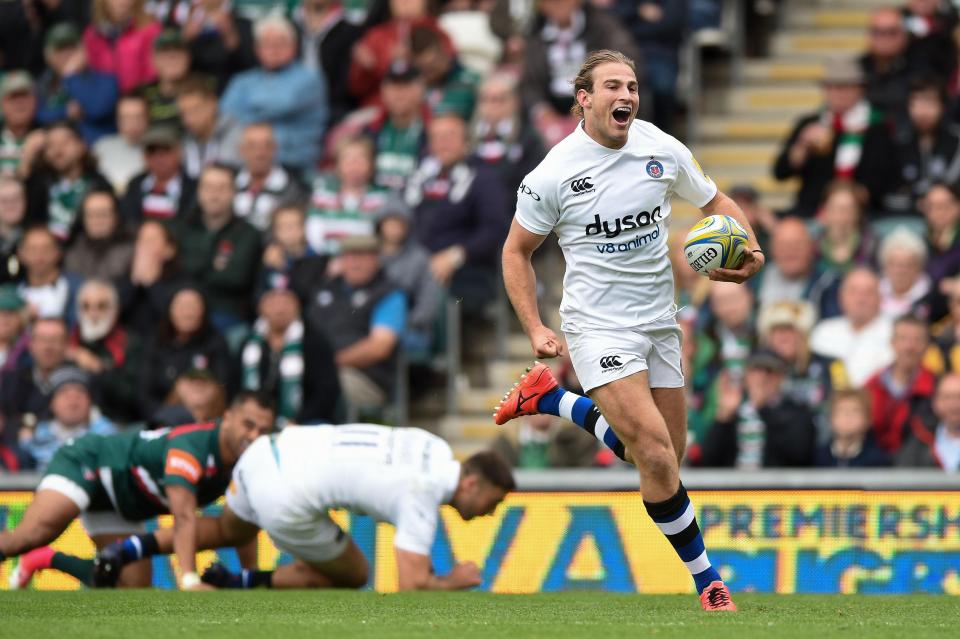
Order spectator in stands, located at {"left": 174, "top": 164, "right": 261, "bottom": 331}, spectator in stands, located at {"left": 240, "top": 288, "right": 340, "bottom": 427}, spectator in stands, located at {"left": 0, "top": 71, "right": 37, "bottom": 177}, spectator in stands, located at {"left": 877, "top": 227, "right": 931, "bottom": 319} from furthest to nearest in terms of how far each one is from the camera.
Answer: spectator in stands, located at {"left": 0, "top": 71, "right": 37, "bottom": 177}, spectator in stands, located at {"left": 174, "top": 164, "right": 261, "bottom": 331}, spectator in stands, located at {"left": 240, "top": 288, "right": 340, "bottom": 427}, spectator in stands, located at {"left": 877, "top": 227, "right": 931, "bottom": 319}

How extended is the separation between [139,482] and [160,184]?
17.6 ft

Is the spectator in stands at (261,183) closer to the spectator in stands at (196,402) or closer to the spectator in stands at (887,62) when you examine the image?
the spectator in stands at (196,402)

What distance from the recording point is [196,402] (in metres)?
13.6

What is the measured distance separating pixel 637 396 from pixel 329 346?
5.44 meters

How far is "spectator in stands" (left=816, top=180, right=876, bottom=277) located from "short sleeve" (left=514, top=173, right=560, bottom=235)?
525cm

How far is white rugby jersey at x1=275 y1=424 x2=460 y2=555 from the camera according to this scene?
37.1ft

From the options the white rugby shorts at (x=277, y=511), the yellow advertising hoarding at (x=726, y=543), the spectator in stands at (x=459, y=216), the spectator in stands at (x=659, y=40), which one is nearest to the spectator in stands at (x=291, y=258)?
the spectator in stands at (x=459, y=216)

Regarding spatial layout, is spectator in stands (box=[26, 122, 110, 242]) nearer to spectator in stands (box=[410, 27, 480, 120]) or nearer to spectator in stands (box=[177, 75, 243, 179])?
spectator in stands (box=[177, 75, 243, 179])

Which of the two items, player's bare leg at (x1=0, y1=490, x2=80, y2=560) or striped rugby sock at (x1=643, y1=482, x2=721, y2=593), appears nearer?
striped rugby sock at (x1=643, y1=482, x2=721, y2=593)

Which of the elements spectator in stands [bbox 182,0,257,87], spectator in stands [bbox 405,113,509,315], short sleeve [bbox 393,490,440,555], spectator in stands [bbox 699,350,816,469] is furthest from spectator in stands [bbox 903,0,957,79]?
spectator in stands [bbox 182,0,257,87]

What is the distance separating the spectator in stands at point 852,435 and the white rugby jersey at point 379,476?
2.90 metres

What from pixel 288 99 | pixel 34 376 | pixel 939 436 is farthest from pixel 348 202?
pixel 939 436

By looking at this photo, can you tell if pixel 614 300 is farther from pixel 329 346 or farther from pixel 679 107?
pixel 679 107

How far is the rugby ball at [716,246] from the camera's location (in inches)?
350
